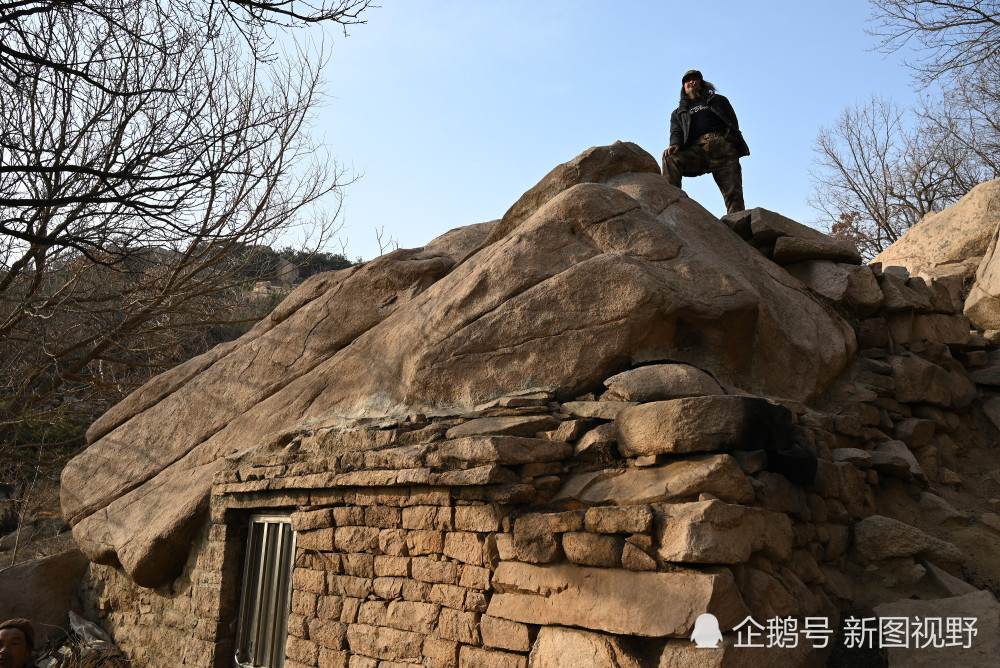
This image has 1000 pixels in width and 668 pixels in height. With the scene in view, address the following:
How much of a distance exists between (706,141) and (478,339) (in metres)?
3.81

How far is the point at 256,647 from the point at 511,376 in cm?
286

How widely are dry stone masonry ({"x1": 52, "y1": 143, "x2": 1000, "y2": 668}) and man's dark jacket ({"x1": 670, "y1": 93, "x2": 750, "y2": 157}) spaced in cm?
107

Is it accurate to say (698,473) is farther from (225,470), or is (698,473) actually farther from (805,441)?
(225,470)

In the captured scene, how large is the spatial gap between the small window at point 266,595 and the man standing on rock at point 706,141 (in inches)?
192

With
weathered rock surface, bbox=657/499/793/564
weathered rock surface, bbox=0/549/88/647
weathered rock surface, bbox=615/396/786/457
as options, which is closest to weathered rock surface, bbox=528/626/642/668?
weathered rock surface, bbox=657/499/793/564

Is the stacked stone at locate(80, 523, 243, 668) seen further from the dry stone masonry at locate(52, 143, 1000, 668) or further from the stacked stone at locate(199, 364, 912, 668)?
the stacked stone at locate(199, 364, 912, 668)

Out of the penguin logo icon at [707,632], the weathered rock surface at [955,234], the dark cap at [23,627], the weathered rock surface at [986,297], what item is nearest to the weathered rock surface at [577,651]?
the penguin logo icon at [707,632]

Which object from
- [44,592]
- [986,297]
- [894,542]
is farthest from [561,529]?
[44,592]

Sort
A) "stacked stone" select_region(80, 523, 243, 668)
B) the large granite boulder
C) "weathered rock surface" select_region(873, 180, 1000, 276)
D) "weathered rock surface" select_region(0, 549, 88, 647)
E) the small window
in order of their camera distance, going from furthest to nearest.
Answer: "weathered rock surface" select_region(873, 180, 1000, 276), "weathered rock surface" select_region(0, 549, 88, 647), "stacked stone" select_region(80, 523, 243, 668), the small window, the large granite boulder

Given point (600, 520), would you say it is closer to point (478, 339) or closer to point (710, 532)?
point (710, 532)

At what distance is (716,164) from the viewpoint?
25.0 feet

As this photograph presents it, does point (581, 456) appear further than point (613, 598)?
Yes

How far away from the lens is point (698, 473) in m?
3.72

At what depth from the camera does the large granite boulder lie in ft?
16.1
